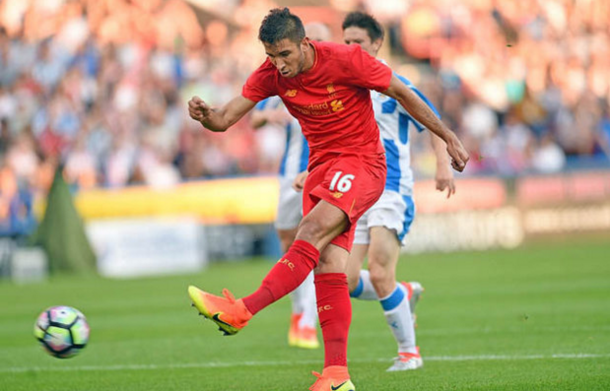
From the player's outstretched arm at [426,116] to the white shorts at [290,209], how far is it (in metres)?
3.47

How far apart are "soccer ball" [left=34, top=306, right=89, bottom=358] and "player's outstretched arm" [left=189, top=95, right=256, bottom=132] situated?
1.61 m

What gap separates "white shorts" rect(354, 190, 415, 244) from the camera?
743 centimetres

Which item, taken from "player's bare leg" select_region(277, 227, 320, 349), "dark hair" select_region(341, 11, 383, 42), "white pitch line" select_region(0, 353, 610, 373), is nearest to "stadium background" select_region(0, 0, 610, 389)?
"player's bare leg" select_region(277, 227, 320, 349)

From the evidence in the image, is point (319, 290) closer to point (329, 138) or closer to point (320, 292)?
point (320, 292)

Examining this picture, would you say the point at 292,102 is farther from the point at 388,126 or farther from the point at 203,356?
the point at 203,356

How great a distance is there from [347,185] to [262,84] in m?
0.79

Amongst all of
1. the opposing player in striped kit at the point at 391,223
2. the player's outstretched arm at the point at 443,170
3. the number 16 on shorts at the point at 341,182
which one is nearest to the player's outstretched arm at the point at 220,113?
the number 16 on shorts at the point at 341,182

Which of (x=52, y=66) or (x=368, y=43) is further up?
(x=52, y=66)

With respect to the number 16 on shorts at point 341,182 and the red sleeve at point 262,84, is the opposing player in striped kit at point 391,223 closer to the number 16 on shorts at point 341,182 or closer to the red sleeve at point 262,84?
the red sleeve at point 262,84

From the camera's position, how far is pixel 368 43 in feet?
25.3

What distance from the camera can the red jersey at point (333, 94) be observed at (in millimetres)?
5902

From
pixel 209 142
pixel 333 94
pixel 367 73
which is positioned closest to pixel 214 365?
pixel 333 94

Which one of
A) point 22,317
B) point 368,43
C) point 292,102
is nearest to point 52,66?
point 22,317

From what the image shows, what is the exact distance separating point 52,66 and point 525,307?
1409cm
